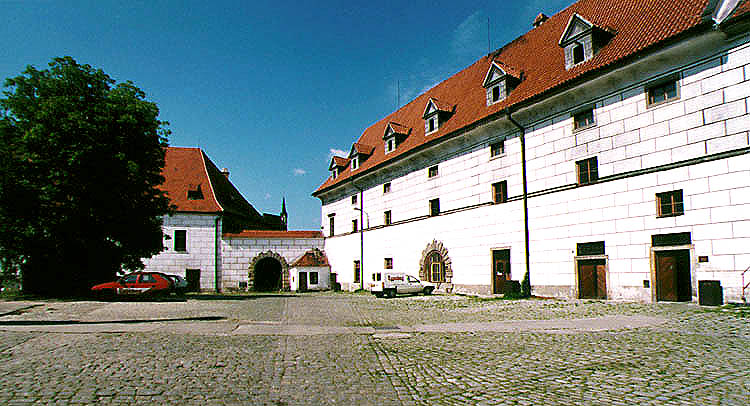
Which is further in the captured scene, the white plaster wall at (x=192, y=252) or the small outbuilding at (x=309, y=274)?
the small outbuilding at (x=309, y=274)

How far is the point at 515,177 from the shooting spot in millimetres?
25375

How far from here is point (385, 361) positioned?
859cm

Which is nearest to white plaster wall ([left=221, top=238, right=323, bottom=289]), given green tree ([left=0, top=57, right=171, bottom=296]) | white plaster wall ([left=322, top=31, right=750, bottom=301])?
green tree ([left=0, top=57, right=171, bottom=296])

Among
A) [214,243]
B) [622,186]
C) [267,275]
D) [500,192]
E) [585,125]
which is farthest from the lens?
[267,275]

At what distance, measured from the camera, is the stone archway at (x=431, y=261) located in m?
30.0

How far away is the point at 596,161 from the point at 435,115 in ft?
43.9

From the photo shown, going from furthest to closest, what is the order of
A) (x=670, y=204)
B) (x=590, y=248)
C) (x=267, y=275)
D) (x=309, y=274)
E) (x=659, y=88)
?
1. (x=267, y=275)
2. (x=309, y=274)
3. (x=590, y=248)
4. (x=659, y=88)
5. (x=670, y=204)

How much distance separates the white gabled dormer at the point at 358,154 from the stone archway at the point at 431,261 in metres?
13.4

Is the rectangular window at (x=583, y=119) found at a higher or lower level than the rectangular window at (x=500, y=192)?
higher

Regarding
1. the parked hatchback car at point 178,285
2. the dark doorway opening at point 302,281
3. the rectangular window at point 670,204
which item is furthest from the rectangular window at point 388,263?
the rectangular window at point 670,204

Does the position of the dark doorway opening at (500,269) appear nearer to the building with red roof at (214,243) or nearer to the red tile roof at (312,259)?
the red tile roof at (312,259)

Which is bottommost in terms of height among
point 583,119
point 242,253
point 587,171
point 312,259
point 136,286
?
point 136,286

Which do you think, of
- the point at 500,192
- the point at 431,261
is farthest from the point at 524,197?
the point at 431,261

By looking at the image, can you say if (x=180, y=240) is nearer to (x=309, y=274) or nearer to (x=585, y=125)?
(x=309, y=274)
